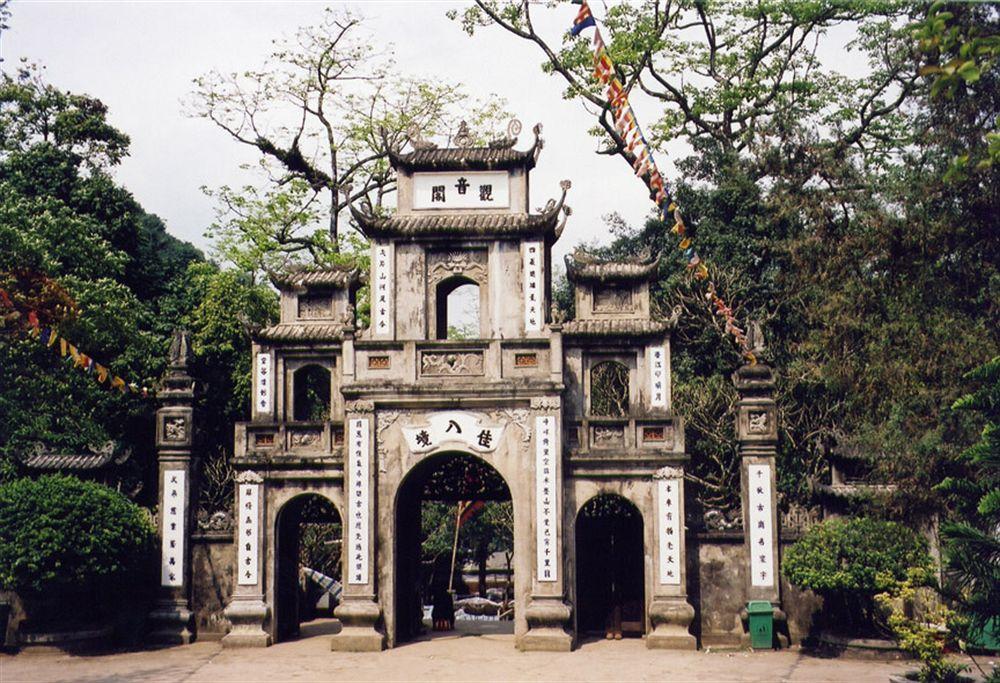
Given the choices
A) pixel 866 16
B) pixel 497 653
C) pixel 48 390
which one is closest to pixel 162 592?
pixel 48 390

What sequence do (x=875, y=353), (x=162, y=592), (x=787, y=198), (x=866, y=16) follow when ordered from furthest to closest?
(x=866, y=16) → (x=787, y=198) → (x=162, y=592) → (x=875, y=353)

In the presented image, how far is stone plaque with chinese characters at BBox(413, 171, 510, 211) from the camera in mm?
20891

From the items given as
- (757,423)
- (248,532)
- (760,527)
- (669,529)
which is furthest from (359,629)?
(757,423)

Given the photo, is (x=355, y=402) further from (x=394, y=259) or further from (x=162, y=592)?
(x=162, y=592)

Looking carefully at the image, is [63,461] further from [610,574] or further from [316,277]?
[610,574]

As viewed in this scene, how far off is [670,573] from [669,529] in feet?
2.47

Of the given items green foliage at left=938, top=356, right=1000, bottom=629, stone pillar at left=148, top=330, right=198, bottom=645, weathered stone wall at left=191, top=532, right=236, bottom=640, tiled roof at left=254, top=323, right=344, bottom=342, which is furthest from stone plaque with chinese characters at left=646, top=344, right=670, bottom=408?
stone pillar at left=148, top=330, right=198, bottom=645

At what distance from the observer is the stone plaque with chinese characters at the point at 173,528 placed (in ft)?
67.1

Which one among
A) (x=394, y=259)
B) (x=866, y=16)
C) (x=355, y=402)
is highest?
(x=866, y=16)

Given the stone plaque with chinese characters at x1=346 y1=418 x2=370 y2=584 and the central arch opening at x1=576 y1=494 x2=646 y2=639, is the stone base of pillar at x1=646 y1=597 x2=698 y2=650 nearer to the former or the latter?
the central arch opening at x1=576 y1=494 x2=646 y2=639

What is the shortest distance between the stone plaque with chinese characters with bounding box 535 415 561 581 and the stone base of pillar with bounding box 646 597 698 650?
1.90 m

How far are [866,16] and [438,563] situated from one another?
62.2ft

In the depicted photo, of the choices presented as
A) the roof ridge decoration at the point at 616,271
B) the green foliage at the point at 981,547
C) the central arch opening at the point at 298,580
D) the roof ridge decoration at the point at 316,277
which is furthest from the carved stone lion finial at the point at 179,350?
the green foliage at the point at 981,547

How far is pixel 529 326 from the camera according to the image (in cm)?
2003
